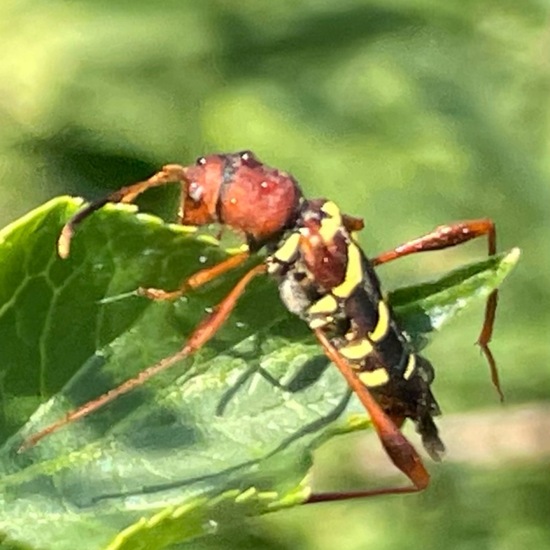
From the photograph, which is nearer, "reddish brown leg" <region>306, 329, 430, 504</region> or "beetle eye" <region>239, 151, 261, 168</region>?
"reddish brown leg" <region>306, 329, 430, 504</region>

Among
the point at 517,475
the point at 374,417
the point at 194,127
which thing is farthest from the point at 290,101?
the point at 374,417

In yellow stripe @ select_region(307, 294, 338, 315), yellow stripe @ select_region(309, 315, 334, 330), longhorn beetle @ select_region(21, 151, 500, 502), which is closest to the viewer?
Result: yellow stripe @ select_region(309, 315, 334, 330)

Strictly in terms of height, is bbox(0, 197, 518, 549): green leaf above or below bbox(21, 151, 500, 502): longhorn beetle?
above

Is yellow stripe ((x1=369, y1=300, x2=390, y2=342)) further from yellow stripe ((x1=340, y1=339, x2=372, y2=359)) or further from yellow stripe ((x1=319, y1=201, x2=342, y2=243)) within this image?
yellow stripe ((x1=319, y1=201, x2=342, y2=243))

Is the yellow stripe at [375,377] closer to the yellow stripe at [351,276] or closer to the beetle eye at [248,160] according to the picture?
the yellow stripe at [351,276]

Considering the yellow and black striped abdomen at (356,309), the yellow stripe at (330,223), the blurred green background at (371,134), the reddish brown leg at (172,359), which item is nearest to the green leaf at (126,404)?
→ the reddish brown leg at (172,359)

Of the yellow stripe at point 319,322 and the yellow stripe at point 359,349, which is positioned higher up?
the yellow stripe at point 319,322

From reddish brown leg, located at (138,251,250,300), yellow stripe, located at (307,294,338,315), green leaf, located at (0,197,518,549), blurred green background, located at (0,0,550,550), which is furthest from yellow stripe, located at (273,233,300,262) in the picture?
blurred green background, located at (0,0,550,550)
